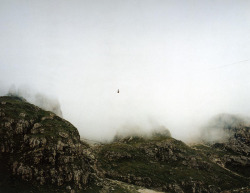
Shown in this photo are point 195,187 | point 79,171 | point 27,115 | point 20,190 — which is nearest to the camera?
point 20,190

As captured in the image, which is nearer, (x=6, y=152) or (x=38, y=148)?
(x=6, y=152)

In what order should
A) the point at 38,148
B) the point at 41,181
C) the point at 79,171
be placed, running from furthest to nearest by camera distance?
the point at 79,171, the point at 38,148, the point at 41,181

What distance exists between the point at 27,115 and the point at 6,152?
32404 millimetres

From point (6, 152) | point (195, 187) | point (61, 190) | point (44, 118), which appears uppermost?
point (44, 118)

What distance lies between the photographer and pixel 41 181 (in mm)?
101625

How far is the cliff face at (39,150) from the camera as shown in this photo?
102875 mm

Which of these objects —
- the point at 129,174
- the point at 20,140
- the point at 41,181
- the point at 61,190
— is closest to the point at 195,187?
the point at 129,174

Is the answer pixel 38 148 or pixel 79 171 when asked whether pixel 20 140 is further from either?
pixel 79 171

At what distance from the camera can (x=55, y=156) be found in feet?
379

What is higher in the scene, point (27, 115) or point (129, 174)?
point (27, 115)

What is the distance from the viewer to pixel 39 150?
11150 cm

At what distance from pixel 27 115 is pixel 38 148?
3142 cm

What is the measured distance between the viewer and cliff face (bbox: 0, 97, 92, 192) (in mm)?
102875

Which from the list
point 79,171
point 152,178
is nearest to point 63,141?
point 79,171
